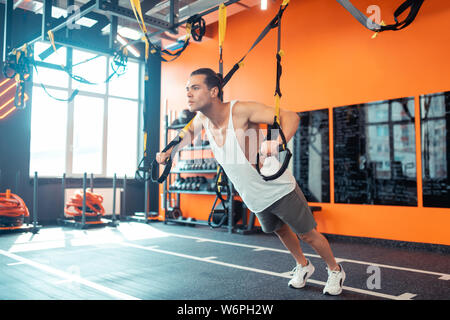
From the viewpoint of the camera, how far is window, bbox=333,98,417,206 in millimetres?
4262

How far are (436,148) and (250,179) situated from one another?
2.83 metres

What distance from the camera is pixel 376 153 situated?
449cm

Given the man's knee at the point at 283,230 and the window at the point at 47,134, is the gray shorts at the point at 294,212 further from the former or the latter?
the window at the point at 47,134

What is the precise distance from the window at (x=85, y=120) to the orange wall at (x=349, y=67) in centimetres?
230

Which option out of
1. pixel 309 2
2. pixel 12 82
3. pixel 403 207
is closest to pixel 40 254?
pixel 12 82

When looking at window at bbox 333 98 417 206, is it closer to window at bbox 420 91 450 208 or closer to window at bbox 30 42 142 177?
window at bbox 420 91 450 208

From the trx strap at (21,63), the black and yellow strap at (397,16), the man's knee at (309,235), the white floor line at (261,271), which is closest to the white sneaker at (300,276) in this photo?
the white floor line at (261,271)

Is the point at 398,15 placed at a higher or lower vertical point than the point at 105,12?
lower

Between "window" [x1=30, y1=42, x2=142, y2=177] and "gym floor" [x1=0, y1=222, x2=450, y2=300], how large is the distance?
1.98 m

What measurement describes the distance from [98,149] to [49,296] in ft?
16.8

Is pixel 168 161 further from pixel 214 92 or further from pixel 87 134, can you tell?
pixel 87 134

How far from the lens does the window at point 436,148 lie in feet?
13.1

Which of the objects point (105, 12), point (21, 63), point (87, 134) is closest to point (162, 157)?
point (105, 12)

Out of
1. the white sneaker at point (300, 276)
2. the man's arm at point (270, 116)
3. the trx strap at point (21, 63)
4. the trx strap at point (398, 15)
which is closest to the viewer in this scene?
the trx strap at point (398, 15)
